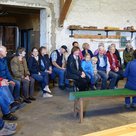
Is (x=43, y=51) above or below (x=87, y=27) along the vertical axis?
below

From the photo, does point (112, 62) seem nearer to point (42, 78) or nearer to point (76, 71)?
point (76, 71)

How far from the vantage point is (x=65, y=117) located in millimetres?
4766

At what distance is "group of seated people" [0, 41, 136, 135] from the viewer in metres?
5.25

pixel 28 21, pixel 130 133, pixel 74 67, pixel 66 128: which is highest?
pixel 28 21

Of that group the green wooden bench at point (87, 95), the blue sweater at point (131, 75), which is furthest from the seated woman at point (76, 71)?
the green wooden bench at point (87, 95)

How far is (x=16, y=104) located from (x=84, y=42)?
142 inches

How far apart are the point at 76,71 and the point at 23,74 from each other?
121 cm

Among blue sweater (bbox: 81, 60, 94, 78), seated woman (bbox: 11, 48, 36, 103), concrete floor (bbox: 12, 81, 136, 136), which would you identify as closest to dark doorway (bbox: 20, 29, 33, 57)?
blue sweater (bbox: 81, 60, 94, 78)

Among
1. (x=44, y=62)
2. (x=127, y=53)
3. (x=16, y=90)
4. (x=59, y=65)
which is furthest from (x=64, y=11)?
(x=16, y=90)

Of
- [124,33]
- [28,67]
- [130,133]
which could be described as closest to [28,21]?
[124,33]

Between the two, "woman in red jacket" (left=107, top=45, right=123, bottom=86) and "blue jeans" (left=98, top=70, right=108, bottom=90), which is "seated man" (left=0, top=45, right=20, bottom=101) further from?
"woman in red jacket" (left=107, top=45, right=123, bottom=86)

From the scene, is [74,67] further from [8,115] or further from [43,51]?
[8,115]

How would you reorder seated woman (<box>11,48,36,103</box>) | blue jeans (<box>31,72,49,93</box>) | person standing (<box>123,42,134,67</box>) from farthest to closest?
person standing (<box>123,42,134,67</box>), blue jeans (<box>31,72,49,93</box>), seated woman (<box>11,48,36,103</box>)

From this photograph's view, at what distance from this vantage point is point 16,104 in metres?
5.24
